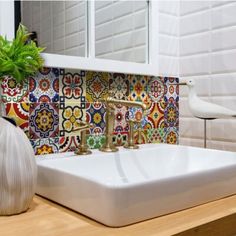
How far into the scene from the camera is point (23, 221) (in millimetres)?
679

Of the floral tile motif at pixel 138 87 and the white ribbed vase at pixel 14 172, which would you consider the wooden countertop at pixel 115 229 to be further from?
the floral tile motif at pixel 138 87

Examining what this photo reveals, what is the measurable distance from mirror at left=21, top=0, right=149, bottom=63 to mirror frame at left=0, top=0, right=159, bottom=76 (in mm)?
15

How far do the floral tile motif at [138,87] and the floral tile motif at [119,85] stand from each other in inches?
0.9

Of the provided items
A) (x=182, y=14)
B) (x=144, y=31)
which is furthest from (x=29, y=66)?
(x=182, y=14)

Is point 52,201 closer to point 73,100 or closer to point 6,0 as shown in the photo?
point 73,100

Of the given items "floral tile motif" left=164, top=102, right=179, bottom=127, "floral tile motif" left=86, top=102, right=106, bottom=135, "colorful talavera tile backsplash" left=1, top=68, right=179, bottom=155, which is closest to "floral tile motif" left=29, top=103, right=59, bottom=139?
"colorful talavera tile backsplash" left=1, top=68, right=179, bottom=155

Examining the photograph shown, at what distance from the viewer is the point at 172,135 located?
1389 millimetres

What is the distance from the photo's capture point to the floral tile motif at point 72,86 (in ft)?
3.54

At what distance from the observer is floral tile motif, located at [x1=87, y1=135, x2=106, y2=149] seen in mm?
1141

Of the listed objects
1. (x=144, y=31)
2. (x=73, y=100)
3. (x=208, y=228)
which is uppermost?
(x=144, y=31)

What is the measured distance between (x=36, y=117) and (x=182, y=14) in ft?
2.56

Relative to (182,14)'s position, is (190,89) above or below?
below

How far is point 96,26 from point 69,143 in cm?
42

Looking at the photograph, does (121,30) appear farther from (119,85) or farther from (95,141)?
(95,141)
